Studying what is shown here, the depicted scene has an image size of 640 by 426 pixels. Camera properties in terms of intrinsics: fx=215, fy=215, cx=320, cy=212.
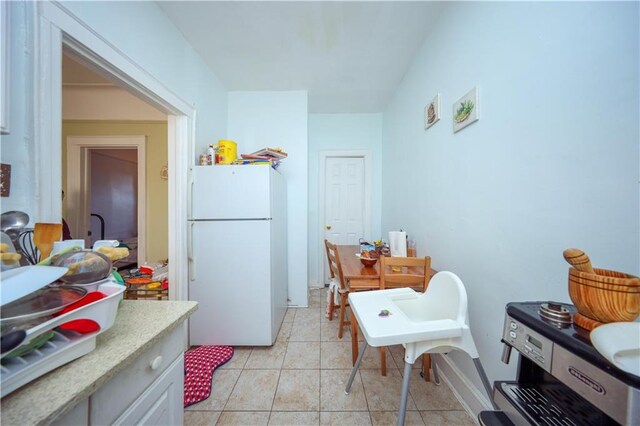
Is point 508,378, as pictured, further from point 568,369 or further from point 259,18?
point 259,18

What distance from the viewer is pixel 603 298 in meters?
0.52

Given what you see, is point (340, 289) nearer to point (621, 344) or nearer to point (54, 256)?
point (621, 344)

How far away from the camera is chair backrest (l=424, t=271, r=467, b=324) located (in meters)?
1.01

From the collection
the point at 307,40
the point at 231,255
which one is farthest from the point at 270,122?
the point at 231,255

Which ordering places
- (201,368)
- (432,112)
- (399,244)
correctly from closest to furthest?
1. (201,368)
2. (432,112)
3. (399,244)

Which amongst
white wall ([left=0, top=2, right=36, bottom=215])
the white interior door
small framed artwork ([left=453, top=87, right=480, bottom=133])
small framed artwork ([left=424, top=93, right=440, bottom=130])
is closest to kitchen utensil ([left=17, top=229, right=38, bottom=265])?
white wall ([left=0, top=2, right=36, bottom=215])

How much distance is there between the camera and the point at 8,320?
1.53 ft

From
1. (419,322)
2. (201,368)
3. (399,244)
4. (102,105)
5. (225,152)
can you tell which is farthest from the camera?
(102,105)

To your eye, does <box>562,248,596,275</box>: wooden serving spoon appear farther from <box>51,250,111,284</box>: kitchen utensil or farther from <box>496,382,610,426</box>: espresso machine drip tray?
<box>51,250,111,284</box>: kitchen utensil

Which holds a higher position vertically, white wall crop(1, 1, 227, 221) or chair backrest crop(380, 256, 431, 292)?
white wall crop(1, 1, 227, 221)

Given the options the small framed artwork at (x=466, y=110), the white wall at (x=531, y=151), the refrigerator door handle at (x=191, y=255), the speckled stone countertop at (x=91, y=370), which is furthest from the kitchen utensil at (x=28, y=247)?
the small framed artwork at (x=466, y=110)

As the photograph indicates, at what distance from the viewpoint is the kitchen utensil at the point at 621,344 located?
42cm

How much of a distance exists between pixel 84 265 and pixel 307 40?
6.96ft

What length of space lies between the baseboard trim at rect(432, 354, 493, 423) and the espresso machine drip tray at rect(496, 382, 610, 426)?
2.52 feet
